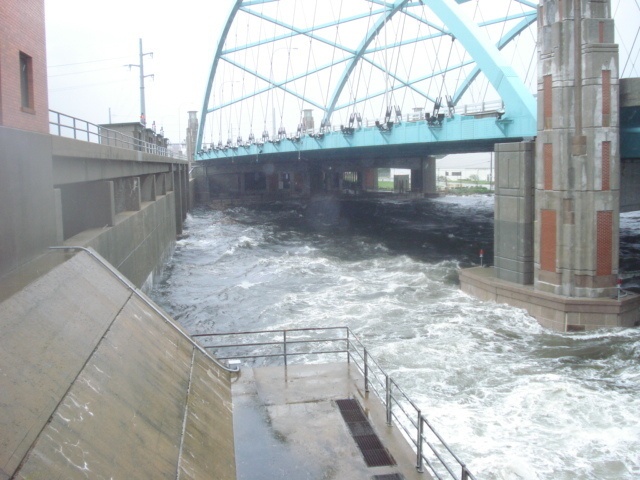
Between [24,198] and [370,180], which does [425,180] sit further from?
[24,198]

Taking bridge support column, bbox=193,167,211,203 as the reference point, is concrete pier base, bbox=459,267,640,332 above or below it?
below

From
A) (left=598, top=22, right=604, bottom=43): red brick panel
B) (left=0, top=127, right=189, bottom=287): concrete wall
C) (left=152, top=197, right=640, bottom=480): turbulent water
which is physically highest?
(left=598, top=22, right=604, bottom=43): red brick panel

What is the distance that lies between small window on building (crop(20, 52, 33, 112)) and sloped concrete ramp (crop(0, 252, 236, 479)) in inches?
149

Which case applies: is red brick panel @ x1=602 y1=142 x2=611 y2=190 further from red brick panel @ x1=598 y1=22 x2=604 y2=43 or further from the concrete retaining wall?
the concrete retaining wall

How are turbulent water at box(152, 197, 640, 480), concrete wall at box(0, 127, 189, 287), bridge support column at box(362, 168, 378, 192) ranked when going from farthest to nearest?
bridge support column at box(362, 168, 378, 192)
turbulent water at box(152, 197, 640, 480)
concrete wall at box(0, 127, 189, 287)

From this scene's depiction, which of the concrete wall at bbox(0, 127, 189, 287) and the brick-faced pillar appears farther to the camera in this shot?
the brick-faced pillar

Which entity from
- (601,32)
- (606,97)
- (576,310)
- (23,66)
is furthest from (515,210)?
(23,66)

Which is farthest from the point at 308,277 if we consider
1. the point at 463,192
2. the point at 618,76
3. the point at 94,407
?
the point at 463,192

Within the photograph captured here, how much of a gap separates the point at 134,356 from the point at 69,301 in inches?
49.0

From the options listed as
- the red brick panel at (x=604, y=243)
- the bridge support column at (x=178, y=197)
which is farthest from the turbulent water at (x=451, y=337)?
the bridge support column at (x=178, y=197)

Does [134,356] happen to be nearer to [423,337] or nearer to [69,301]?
[69,301]

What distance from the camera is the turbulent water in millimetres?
11734

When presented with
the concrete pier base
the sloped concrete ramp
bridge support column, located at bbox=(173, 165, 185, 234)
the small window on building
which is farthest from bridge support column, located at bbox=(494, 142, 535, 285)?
bridge support column, located at bbox=(173, 165, 185, 234)

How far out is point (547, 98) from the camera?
20328 millimetres
